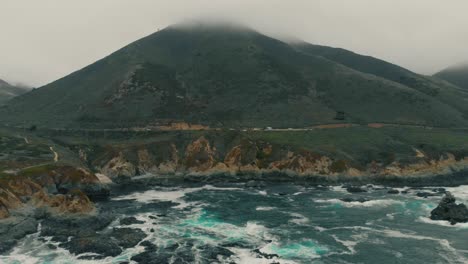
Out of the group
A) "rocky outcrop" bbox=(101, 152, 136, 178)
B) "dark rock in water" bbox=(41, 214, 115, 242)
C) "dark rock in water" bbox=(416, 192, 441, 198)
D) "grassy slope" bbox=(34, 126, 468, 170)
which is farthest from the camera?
"grassy slope" bbox=(34, 126, 468, 170)

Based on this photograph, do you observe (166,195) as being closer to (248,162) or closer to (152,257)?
(248,162)

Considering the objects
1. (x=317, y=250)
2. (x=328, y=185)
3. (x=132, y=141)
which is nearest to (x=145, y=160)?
(x=132, y=141)

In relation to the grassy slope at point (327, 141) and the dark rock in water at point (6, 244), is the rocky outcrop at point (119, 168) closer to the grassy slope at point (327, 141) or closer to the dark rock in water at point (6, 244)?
the grassy slope at point (327, 141)

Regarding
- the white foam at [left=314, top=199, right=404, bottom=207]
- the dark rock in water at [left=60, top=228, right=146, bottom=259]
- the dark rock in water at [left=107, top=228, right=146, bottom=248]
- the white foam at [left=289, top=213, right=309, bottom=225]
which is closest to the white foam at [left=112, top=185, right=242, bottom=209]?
the dark rock in water at [left=107, top=228, right=146, bottom=248]

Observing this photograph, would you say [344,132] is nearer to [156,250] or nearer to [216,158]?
[216,158]

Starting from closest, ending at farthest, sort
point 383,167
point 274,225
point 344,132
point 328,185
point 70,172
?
point 274,225
point 70,172
point 328,185
point 383,167
point 344,132

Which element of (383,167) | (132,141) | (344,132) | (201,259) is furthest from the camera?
(344,132)

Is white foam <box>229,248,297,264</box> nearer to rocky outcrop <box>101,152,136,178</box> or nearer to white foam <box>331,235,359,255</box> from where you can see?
white foam <box>331,235,359,255</box>
